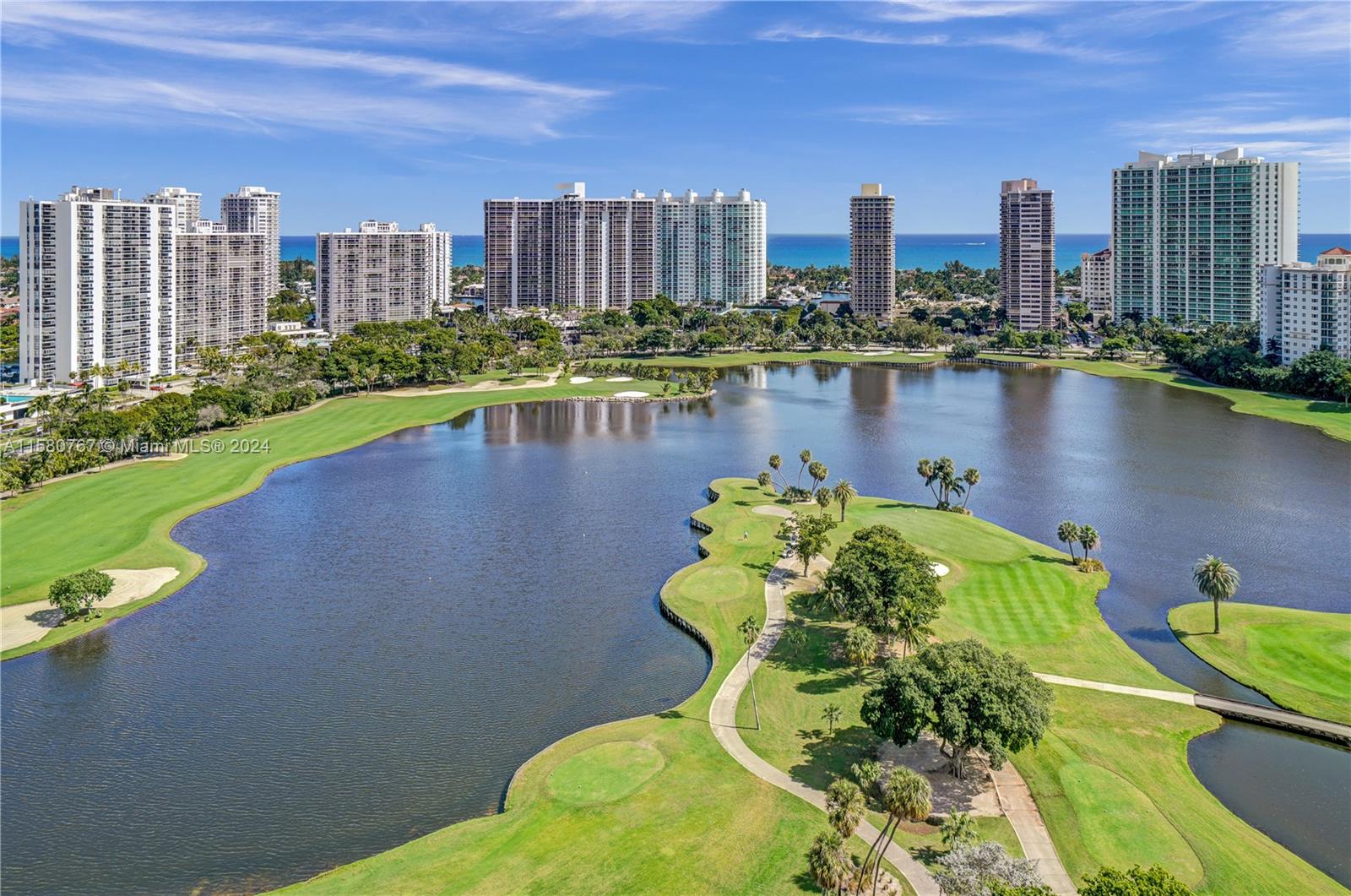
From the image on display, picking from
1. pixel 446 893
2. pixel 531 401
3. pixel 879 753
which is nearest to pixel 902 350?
pixel 531 401

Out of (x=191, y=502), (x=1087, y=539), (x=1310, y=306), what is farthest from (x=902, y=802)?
(x=1310, y=306)

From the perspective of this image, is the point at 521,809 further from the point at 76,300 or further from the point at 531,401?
the point at 76,300

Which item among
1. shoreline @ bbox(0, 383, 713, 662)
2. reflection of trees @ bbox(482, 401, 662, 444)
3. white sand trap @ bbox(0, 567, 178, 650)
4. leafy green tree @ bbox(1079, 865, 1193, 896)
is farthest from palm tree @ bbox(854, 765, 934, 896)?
reflection of trees @ bbox(482, 401, 662, 444)

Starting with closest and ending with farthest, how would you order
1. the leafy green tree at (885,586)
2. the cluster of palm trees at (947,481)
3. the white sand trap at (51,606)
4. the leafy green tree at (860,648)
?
the leafy green tree at (860,648) < the leafy green tree at (885,586) < the white sand trap at (51,606) < the cluster of palm trees at (947,481)

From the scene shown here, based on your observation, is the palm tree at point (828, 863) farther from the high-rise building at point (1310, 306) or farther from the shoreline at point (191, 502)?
the high-rise building at point (1310, 306)

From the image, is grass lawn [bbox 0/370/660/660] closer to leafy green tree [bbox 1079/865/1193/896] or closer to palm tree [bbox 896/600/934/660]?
palm tree [bbox 896/600/934/660]

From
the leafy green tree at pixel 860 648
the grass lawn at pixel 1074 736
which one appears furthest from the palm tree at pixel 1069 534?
the leafy green tree at pixel 860 648

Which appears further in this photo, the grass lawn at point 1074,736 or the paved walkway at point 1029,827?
the grass lawn at point 1074,736
